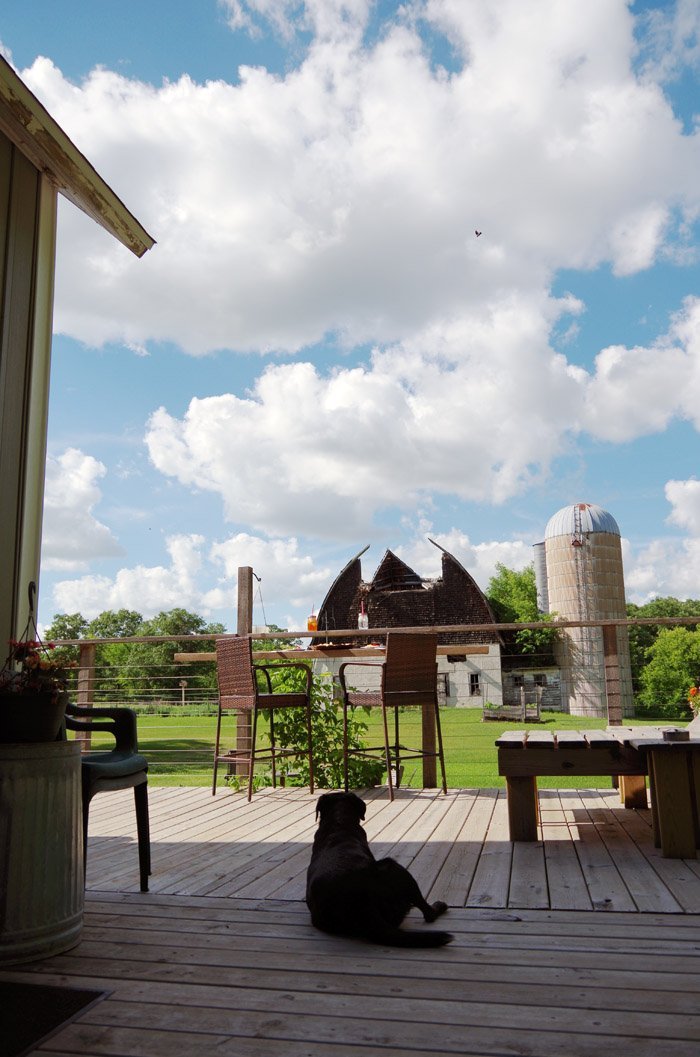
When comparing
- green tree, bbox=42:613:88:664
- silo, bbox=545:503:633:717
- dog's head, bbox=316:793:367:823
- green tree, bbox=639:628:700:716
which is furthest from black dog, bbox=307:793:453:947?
silo, bbox=545:503:633:717

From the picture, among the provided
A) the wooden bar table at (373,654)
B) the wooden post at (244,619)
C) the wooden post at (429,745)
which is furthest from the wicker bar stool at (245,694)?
the wooden post at (429,745)

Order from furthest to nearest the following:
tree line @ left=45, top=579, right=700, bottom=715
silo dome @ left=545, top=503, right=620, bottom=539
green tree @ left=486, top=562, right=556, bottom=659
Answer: green tree @ left=486, top=562, right=556, bottom=659
silo dome @ left=545, top=503, right=620, bottom=539
tree line @ left=45, top=579, right=700, bottom=715

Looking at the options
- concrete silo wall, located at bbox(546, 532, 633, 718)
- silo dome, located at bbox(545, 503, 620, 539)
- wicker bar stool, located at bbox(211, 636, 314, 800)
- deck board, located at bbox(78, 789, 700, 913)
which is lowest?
deck board, located at bbox(78, 789, 700, 913)

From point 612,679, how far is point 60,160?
4.24 metres

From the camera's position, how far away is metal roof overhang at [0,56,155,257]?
269 cm

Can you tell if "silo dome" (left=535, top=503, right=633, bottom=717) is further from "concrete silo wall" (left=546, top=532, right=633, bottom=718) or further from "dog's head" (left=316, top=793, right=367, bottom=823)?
"dog's head" (left=316, top=793, right=367, bottom=823)

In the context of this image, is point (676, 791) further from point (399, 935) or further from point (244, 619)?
point (244, 619)

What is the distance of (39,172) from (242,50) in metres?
3.14

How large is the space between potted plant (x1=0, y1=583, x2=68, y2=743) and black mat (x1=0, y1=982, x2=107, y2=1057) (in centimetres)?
60

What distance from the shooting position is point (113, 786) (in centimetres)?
246

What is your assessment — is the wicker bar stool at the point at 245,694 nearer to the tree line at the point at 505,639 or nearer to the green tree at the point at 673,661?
the tree line at the point at 505,639

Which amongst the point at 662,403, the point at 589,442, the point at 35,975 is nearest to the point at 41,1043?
the point at 35,975

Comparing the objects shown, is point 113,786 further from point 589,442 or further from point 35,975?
point 589,442

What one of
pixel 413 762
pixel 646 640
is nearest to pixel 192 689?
pixel 413 762
